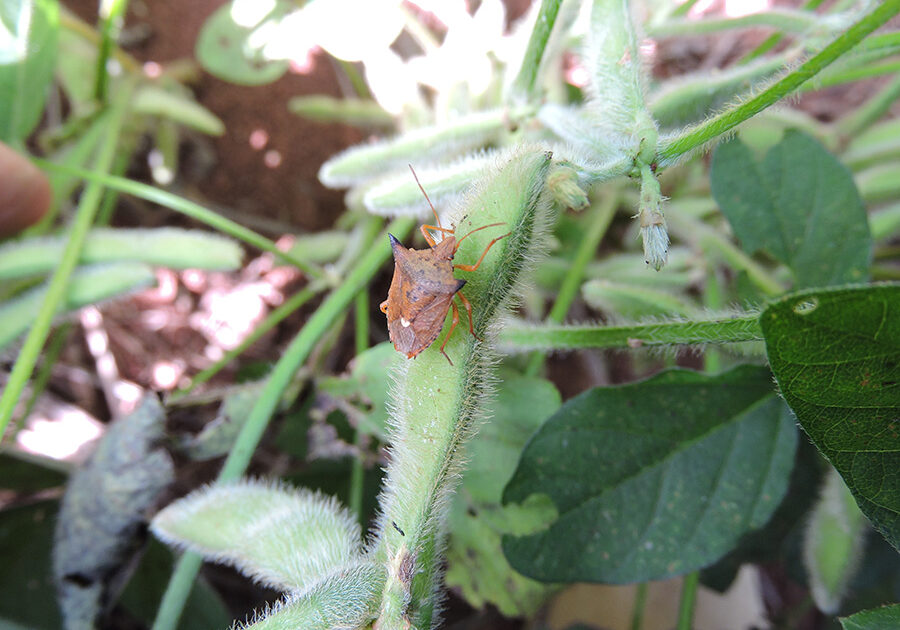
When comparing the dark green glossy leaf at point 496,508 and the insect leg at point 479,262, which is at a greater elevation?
the insect leg at point 479,262

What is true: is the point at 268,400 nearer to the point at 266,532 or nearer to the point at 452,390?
the point at 266,532

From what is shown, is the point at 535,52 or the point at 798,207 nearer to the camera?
the point at 535,52

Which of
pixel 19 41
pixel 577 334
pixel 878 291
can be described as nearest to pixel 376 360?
pixel 577 334

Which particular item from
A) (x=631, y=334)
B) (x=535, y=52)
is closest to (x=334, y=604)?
(x=631, y=334)

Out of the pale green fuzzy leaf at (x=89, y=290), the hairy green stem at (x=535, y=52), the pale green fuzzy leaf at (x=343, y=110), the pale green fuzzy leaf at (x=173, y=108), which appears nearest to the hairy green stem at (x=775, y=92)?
the hairy green stem at (x=535, y=52)

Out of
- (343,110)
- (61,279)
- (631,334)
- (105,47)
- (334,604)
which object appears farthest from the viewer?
(343,110)

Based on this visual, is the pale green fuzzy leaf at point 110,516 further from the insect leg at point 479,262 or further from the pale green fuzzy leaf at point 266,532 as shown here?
the insect leg at point 479,262

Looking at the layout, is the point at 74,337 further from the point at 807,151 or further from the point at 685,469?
the point at 807,151
